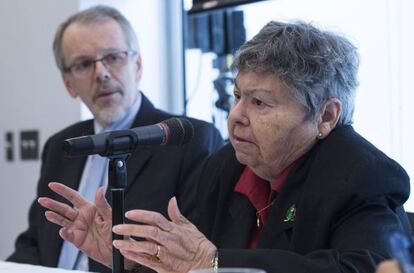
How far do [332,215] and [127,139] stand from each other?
0.48 m

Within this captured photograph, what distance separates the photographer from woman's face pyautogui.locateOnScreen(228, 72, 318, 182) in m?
1.54

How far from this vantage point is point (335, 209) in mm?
1415

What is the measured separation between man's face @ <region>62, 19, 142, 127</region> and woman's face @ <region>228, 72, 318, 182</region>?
0.78 m

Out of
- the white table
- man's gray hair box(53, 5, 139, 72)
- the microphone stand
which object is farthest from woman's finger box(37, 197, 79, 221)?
man's gray hair box(53, 5, 139, 72)

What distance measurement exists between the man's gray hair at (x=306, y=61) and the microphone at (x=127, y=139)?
262mm

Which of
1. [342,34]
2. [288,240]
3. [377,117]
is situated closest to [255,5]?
[377,117]

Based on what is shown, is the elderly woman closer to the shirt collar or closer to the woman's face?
the woman's face

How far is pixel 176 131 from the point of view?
138 centimetres

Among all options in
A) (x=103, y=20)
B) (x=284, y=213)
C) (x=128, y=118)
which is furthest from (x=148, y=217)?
(x=103, y=20)

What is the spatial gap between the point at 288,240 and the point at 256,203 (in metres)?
0.19

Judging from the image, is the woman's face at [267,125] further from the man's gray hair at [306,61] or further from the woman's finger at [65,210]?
the woman's finger at [65,210]

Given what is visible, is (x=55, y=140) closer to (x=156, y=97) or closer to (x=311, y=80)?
(x=156, y=97)

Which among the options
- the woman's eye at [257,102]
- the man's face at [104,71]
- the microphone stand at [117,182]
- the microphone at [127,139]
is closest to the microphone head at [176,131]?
the microphone at [127,139]

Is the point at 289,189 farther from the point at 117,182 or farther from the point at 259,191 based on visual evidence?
the point at 117,182
